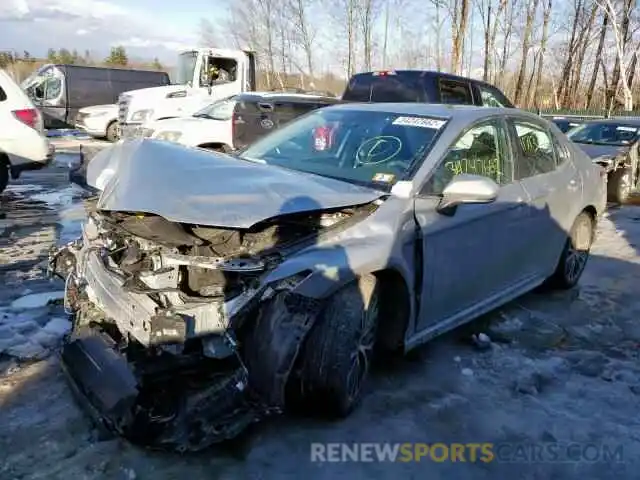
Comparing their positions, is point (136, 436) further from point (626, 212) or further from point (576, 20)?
point (576, 20)

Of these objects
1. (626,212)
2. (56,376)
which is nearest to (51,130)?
(626,212)

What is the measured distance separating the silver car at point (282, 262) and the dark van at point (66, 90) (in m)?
17.7

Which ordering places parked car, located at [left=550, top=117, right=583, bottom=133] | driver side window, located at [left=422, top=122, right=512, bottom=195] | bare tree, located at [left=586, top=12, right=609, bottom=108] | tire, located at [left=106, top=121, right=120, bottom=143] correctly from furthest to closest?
bare tree, located at [left=586, top=12, right=609, bottom=108] → tire, located at [left=106, top=121, right=120, bottom=143] → parked car, located at [left=550, top=117, right=583, bottom=133] → driver side window, located at [left=422, top=122, right=512, bottom=195]

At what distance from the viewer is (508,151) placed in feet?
14.5

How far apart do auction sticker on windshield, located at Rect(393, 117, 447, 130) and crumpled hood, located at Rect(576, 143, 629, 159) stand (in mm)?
7116

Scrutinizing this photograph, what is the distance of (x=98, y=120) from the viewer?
17828 mm

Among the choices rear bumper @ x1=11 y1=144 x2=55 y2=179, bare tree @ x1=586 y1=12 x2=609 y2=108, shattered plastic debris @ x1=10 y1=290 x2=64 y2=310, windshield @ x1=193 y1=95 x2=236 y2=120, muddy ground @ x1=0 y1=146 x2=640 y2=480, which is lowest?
muddy ground @ x1=0 y1=146 x2=640 y2=480

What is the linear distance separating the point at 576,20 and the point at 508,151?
32.2 m

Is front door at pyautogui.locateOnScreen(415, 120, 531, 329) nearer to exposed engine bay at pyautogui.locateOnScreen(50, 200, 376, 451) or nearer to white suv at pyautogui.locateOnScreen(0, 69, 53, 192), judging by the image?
exposed engine bay at pyautogui.locateOnScreen(50, 200, 376, 451)

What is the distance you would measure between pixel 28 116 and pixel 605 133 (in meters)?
9.60

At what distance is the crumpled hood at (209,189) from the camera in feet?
9.78

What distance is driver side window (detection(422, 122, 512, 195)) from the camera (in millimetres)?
3754

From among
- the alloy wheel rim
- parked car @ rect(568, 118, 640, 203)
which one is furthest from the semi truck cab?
the alloy wheel rim

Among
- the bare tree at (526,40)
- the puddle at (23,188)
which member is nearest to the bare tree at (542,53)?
the bare tree at (526,40)
